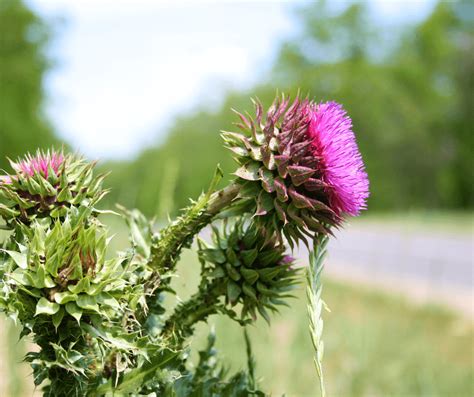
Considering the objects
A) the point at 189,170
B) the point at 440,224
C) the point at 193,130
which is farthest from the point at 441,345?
the point at 193,130

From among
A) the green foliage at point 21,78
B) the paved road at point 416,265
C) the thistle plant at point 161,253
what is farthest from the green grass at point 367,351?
the green foliage at point 21,78

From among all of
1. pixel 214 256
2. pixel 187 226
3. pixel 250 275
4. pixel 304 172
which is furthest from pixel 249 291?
pixel 304 172

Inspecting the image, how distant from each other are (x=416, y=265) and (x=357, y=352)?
1379 cm

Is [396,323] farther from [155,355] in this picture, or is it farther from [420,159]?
[420,159]

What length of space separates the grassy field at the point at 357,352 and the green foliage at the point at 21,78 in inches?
1107

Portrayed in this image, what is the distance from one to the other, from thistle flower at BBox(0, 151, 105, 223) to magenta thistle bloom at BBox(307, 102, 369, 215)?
662 mm

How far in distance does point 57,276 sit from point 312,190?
2.52 ft

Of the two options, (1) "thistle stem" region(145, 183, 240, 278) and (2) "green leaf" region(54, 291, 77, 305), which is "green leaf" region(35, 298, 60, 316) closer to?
→ (2) "green leaf" region(54, 291, 77, 305)

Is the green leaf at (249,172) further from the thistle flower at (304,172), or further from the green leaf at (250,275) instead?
the green leaf at (250,275)

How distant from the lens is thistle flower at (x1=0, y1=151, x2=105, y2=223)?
6.11 ft

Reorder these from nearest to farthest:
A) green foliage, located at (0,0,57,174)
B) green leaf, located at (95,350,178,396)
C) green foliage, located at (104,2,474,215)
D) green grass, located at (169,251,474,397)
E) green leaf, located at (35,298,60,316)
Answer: green leaf, located at (35,298,60,316), green leaf, located at (95,350,178,396), green grass, located at (169,251,474,397), green foliage, located at (0,0,57,174), green foliage, located at (104,2,474,215)

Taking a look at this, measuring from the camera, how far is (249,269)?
204 cm

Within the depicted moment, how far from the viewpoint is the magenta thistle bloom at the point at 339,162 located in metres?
1.90

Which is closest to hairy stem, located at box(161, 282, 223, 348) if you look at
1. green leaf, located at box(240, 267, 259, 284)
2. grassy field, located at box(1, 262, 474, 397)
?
green leaf, located at box(240, 267, 259, 284)
